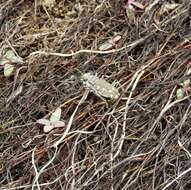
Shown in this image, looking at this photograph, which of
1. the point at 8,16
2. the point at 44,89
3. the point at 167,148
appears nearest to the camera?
the point at 167,148

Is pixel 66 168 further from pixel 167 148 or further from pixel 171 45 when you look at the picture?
pixel 171 45

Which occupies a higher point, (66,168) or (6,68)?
(6,68)

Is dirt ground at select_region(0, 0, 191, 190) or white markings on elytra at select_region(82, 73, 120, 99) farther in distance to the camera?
white markings on elytra at select_region(82, 73, 120, 99)

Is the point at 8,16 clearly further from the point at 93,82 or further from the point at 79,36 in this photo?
the point at 93,82

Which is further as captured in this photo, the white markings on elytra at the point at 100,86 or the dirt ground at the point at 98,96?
the white markings on elytra at the point at 100,86

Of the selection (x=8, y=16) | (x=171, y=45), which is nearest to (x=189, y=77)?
(x=171, y=45)

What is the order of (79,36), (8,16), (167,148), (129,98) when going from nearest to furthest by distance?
1. (167,148)
2. (129,98)
3. (79,36)
4. (8,16)

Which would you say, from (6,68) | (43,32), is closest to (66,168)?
(6,68)

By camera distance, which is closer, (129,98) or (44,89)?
(129,98)
